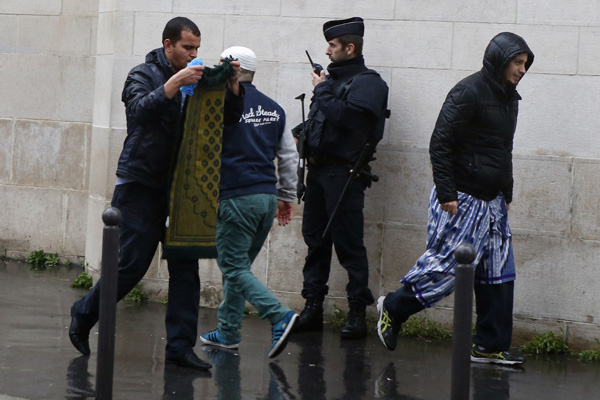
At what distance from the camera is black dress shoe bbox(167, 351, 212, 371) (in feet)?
20.4

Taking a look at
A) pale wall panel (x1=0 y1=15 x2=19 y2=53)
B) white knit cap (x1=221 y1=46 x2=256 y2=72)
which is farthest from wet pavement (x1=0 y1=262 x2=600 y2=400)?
pale wall panel (x1=0 y1=15 x2=19 y2=53)

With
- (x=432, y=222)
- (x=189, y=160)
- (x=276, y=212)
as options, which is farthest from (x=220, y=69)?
(x=432, y=222)

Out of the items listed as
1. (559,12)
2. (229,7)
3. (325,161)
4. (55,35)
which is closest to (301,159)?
(325,161)

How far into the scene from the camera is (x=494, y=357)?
22.5 feet

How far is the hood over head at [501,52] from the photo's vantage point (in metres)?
6.46

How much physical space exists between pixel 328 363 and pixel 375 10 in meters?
2.70

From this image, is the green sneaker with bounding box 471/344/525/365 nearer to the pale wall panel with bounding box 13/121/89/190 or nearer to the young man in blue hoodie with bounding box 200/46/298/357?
the young man in blue hoodie with bounding box 200/46/298/357

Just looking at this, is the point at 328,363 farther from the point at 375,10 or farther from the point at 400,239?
the point at 375,10

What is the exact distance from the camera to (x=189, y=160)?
6.09 meters

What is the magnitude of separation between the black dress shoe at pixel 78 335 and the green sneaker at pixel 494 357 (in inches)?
100

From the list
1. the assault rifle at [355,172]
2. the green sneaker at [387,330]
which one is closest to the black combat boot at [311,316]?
the assault rifle at [355,172]

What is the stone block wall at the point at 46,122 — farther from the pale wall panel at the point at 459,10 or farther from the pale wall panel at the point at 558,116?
the pale wall panel at the point at 558,116

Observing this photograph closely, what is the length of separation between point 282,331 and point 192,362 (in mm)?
577

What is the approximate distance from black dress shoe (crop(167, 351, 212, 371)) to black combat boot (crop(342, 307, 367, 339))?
1507 millimetres
